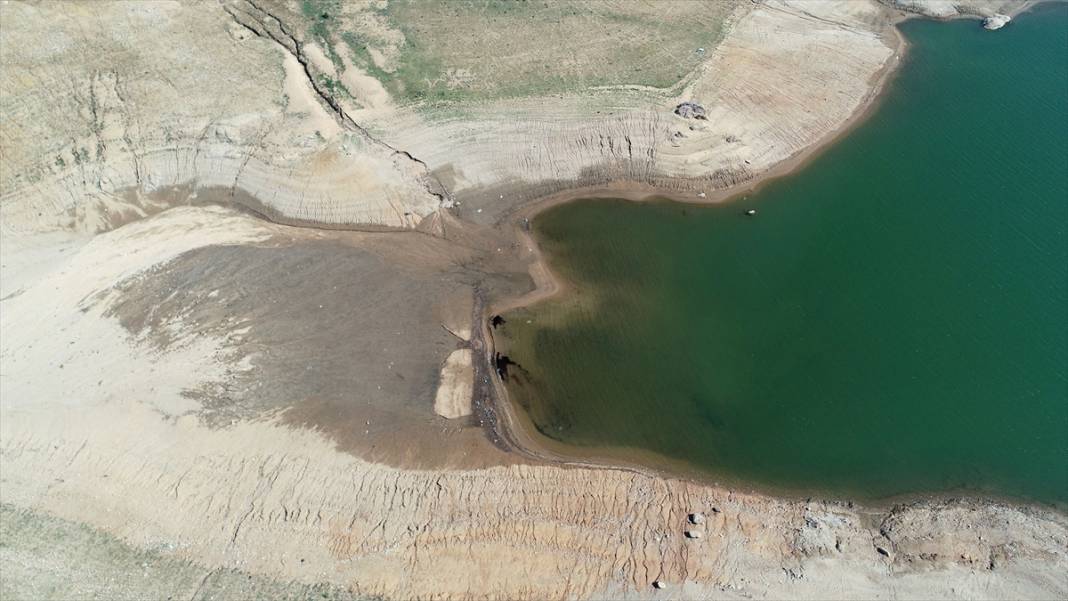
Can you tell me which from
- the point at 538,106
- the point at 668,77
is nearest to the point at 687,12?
the point at 668,77

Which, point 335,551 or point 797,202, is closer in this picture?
point 335,551

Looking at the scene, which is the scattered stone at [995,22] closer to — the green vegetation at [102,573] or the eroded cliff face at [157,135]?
the eroded cliff face at [157,135]

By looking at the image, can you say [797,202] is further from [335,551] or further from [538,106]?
[335,551]

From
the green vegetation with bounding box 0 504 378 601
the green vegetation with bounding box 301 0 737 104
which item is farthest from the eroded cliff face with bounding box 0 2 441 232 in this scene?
the green vegetation with bounding box 0 504 378 601

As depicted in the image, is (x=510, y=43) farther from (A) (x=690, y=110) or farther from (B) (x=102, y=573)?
(B) (x=102, y=573)

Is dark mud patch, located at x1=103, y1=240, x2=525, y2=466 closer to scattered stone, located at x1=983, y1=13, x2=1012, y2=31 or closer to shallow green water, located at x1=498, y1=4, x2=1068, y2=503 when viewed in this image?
shallow green water, located at x1=498, y1=4, x2=1068, y2=503

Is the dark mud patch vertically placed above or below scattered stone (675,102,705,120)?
below
